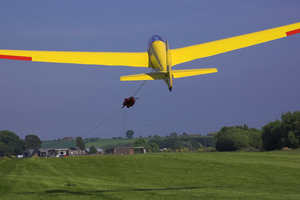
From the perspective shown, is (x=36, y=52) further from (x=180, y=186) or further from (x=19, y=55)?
(x=180, y=186)

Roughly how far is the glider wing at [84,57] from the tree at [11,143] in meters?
149

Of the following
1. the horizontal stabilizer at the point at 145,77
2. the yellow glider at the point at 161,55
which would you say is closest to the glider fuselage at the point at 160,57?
the yellow glider at the point at 161,55

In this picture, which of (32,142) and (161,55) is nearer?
(161,55)

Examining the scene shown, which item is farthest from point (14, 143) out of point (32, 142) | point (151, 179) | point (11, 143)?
point (151, 179)

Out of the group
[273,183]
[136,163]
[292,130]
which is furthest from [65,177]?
[292,130]

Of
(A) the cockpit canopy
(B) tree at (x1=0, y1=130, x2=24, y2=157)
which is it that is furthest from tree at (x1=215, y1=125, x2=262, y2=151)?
(B) tree at (x1=0, y1=130, x2=24, y2=157)

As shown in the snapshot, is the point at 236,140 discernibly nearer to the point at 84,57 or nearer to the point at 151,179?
the point at 151,179

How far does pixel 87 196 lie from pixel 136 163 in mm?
23014

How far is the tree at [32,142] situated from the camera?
584 feet

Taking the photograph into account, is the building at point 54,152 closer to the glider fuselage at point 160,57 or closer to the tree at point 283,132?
the tree at point 283,132

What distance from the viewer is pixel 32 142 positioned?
179625 mm

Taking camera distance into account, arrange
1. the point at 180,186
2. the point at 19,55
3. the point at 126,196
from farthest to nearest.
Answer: the point at 180,186
the point at 126,196
the point at 19,55

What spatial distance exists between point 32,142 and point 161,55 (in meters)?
164

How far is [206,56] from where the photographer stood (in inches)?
999
